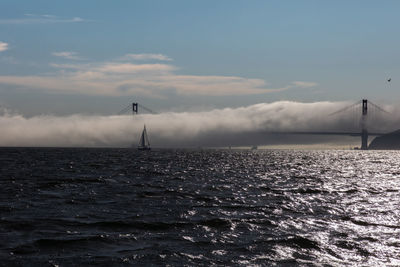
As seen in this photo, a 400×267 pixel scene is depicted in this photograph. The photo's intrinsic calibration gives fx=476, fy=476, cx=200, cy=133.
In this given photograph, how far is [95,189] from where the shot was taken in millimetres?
35750

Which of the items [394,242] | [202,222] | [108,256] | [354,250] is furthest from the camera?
[202,222]

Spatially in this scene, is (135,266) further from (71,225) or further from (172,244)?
(71,225)

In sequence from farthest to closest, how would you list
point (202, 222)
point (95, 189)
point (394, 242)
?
1. point (95, 189)
2. point (202, 222)
3. point (394, 242)

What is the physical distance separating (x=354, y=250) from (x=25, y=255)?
10978 mm

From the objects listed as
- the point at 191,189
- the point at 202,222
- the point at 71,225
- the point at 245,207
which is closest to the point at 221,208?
the point at 245,207

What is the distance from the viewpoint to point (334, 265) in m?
14.6

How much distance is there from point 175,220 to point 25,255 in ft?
26.8

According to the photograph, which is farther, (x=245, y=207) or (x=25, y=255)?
(x=245, y=207)

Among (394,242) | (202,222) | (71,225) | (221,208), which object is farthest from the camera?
(221,208)

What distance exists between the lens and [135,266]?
1398cm

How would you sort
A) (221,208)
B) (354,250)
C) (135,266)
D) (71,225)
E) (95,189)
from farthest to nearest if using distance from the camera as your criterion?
(95,189) < (221,208) < (71,225) < (354,250) < (135,266)

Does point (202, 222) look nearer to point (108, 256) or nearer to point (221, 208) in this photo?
point (221, 208)

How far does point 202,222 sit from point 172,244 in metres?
4.80

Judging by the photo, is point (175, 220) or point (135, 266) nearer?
point (135, 266)
